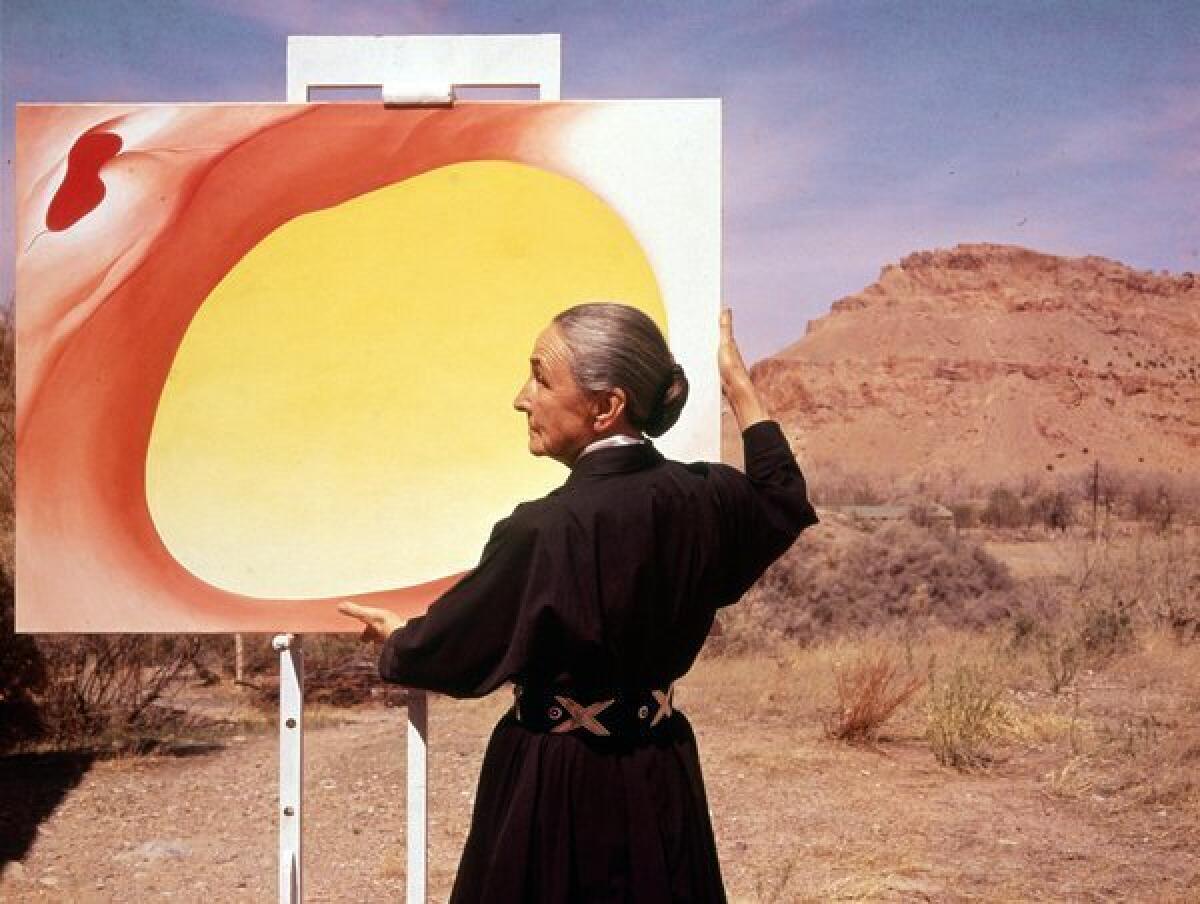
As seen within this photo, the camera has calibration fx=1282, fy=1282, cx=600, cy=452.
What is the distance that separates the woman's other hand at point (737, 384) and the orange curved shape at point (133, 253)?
664 mm

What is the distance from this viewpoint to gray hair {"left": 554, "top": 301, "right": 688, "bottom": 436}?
167 cm

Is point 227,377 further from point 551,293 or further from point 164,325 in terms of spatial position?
point 551,293

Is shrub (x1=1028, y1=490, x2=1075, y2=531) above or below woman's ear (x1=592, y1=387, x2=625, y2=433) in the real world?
below

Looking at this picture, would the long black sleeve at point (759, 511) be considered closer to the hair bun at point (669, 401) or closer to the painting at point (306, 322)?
the hair bun at point (669, 401)

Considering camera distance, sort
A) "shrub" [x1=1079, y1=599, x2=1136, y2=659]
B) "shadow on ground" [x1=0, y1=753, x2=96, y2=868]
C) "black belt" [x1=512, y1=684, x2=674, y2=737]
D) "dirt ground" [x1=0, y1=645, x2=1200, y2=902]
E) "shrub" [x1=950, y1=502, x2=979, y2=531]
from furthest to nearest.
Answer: "shrub" [x1=950, y1=502, x2=979, y2=531] → "shrub" [x1=1079, y1=599, x2=1136, y2=659] → "shadow on ground" [x1=0, y1=753, x2=96, y2=868] → "dirt ground" [x1=0, y1=645, x2=1200, y2=902] → "black belt" [x1=512, y1=684, x2=674, y2=737]

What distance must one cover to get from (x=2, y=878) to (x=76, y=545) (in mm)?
2396

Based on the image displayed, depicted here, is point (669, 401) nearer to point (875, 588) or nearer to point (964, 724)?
point (964, 724)

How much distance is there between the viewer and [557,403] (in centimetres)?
170

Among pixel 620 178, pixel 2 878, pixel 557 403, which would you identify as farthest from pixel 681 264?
pixel 2 878

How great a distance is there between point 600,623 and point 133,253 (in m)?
1.54

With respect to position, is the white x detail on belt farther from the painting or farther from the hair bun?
the painting

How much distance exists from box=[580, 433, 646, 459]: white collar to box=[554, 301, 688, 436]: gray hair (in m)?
0.03

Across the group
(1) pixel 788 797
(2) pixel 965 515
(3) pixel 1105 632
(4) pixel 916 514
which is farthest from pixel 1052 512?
(1) pixel 788 797

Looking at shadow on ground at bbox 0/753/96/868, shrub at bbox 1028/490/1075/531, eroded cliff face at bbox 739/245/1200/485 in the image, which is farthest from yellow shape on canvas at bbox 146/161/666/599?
eroded cliff face at bbox 739/245/1200/485
